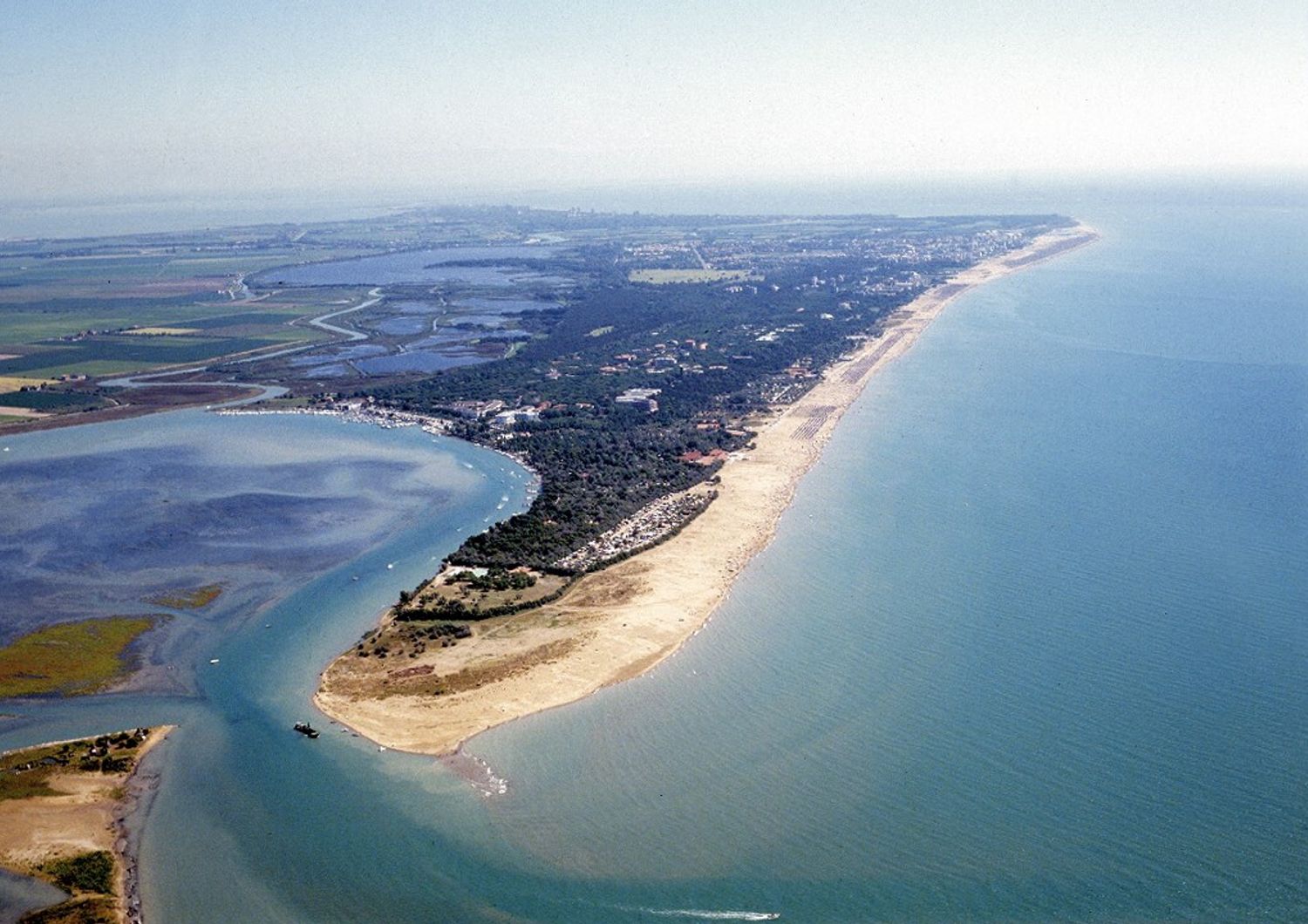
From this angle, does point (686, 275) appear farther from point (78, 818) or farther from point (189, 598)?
point (78, 818)

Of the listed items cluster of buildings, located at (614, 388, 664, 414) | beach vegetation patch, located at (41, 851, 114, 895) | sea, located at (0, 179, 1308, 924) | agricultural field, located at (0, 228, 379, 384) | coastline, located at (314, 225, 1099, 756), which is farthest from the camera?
agricultural field, located at (0, 228, 379, 384)

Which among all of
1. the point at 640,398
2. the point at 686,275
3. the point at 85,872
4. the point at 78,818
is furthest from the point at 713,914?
the point at 686,275

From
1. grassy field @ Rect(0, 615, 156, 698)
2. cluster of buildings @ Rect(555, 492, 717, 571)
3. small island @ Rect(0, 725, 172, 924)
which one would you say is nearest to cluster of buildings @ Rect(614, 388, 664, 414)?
cluster of buildings @ Rect(555, 492, 717, 571)

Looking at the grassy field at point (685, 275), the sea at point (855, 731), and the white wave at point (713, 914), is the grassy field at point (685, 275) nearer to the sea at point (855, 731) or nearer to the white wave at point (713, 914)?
the sea at point (855, 731)

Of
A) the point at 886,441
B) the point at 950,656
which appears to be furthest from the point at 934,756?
the point at 886,441

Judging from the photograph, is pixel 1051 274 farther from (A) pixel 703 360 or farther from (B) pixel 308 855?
(B) pixel 308 855

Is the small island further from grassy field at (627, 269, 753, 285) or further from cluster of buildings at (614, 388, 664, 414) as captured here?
grassy field at (627, 269, 753, 285)
